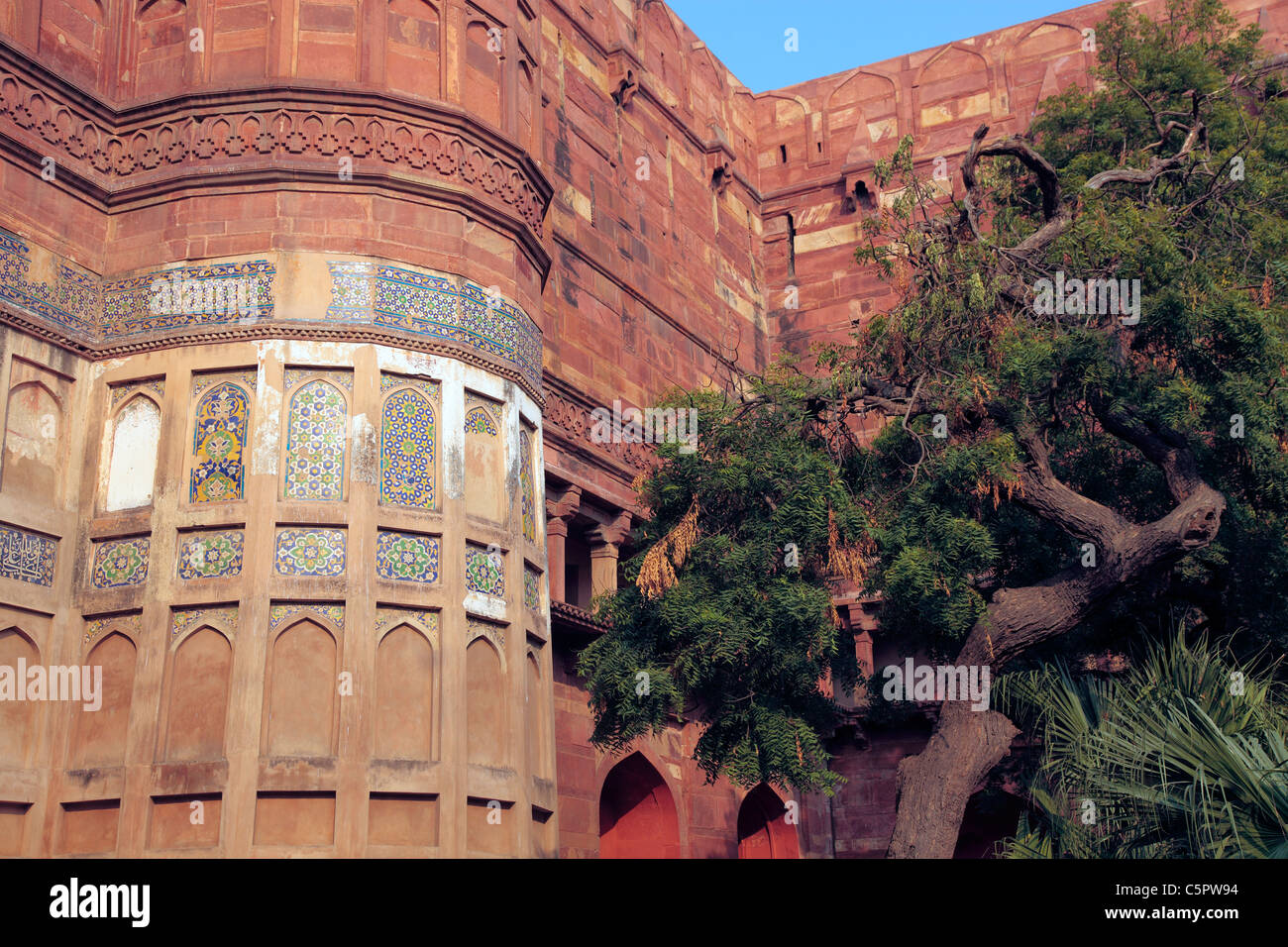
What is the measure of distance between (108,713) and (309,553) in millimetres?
1562

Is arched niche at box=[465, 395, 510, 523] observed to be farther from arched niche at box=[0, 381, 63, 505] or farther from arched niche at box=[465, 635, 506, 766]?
arched niche at box=[0, 381, 63, 505]

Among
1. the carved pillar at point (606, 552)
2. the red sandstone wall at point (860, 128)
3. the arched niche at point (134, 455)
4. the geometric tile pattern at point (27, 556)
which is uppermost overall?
the red sandstone wall at point (860, 128)

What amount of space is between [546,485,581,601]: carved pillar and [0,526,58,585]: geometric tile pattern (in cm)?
572

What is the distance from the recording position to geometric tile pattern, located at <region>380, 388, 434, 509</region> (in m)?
10.1

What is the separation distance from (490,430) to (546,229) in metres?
5.62

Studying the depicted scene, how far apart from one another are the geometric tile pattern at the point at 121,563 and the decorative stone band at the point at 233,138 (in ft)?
8.22

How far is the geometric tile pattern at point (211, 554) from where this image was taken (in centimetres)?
956

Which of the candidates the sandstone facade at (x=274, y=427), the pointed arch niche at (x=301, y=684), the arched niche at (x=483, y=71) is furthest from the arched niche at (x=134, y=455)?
the arched niche at (x=483, y=71)

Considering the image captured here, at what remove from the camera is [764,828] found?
1880cm

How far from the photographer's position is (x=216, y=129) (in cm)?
1055

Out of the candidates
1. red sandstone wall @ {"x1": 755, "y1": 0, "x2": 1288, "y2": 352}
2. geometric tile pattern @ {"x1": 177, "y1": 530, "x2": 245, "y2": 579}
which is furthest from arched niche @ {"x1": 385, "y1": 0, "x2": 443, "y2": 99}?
red sandstone wall @ {"x1": 755, "y1": 0, "x2": 1288, "y2": 352}

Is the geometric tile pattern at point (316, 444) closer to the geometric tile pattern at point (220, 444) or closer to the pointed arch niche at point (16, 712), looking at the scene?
the geometric tile pattern at point (220, 444)

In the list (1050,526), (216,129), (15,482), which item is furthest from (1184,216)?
(15,482)

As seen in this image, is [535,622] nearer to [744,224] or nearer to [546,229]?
[546,229]
